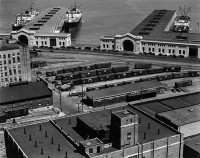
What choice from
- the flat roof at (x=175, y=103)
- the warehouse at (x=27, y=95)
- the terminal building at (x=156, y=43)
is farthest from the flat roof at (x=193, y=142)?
the terminal building at (x=156, y=43)

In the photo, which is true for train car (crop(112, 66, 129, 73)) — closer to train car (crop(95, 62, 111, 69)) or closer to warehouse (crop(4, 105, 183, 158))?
train car (crop(95, 62, 111, 69))

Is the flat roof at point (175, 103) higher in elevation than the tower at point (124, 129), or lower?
lower

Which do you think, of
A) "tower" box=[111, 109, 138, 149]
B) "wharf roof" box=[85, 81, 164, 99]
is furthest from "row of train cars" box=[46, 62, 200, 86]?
"tower" box=[111, 109, 138, 149]

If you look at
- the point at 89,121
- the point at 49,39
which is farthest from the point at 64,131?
the point at 49,39

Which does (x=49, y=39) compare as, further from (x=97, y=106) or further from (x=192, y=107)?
(x=192, y=107)

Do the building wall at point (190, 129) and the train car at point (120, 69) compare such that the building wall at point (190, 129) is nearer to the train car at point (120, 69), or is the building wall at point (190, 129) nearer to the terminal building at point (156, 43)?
the train car at point (120, 69)

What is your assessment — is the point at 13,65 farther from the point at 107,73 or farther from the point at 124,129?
the point at 124,129

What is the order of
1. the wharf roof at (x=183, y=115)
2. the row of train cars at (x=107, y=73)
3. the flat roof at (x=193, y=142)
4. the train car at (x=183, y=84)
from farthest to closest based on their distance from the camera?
the row of train cars at (x=107, y=73) < the train car at (x=183, y=84) < the wharf roof at (x=183, y=115) < the flat roof at (x=193, y=142)

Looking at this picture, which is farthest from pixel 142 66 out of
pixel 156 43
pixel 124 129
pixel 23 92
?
pixel 124 129
